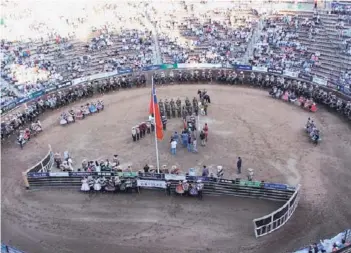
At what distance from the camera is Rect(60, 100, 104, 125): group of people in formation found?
31047mm

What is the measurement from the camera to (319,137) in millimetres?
26766

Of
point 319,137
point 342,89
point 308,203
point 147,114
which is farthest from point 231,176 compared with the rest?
point 342,89

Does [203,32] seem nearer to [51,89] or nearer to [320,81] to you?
[320,81]

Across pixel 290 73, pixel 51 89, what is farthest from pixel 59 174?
pixel 290 73

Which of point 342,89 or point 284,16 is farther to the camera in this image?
Result: point 284,16

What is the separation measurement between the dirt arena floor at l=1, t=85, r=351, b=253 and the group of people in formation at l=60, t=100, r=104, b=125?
23.9 inches

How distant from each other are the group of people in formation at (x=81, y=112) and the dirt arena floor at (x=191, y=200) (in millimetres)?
608

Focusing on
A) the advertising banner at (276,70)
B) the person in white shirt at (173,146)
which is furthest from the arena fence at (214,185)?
the advertising banner at (276,70)

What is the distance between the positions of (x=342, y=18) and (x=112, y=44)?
2365 centimetres

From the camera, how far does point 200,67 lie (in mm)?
40094

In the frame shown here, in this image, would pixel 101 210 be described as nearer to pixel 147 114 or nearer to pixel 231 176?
pixel 231 176

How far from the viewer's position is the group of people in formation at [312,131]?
26.1m

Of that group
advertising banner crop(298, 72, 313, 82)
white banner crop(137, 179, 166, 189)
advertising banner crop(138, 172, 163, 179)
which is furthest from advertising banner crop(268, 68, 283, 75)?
white banner crop(137, 179, 166, 189)

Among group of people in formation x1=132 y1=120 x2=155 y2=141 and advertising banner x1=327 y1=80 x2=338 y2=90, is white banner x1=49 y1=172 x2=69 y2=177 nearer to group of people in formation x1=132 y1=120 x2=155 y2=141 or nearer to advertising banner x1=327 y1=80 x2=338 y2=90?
group of people in formation x1=132 y1=120 x2=155 y2=141
